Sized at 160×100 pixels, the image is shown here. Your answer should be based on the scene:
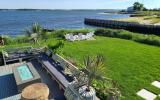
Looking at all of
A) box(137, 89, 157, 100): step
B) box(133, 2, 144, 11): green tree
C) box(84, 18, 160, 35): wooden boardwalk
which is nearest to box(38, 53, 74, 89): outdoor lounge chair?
box(137, 89, 157, 100): step

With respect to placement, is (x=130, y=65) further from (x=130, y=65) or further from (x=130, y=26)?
(x=130, y=26)

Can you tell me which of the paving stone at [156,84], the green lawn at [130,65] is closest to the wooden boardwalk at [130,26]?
the green lawn at [130,65]

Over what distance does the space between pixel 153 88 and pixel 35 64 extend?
6425 mm

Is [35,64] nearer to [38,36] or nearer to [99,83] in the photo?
[38,36]

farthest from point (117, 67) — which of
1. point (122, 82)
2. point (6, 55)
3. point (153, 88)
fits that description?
point (6, 55)

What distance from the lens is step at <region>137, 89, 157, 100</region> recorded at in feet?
23.8

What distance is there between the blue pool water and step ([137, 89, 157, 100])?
180 inches

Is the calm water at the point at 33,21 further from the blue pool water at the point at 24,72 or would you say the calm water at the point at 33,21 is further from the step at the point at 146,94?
the step at the point at 146,94

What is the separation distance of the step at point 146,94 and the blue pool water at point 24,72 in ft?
15.0

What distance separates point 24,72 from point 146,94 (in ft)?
17.6

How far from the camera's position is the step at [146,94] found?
724cm

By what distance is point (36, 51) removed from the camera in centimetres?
1186

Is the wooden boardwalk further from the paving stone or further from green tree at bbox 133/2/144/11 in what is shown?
green tree at bbox 133/2/144/11

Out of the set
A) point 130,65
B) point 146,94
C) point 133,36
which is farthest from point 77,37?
point 146,94
